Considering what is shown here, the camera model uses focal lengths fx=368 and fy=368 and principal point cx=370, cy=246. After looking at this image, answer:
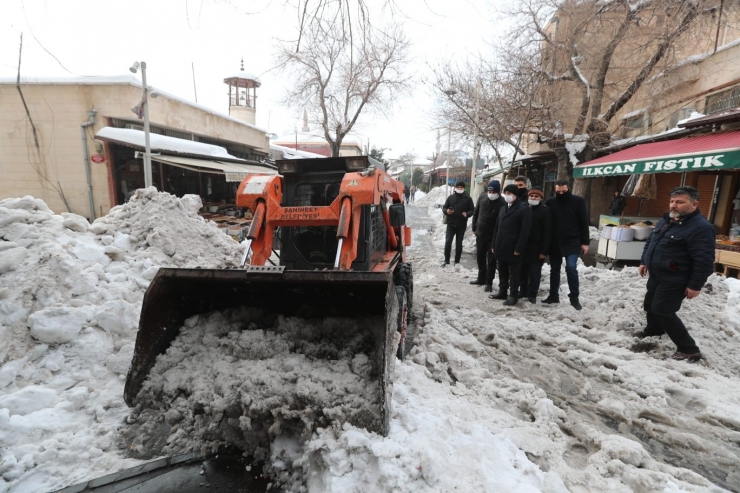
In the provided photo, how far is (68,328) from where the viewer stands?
10.2 feet

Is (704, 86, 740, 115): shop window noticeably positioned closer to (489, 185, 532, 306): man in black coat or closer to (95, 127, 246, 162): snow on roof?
(489, 185, 532, 306): man in black coat

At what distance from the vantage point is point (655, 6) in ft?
32.4

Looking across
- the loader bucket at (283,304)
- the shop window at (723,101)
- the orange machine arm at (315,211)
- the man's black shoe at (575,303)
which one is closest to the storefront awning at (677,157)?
the shop window at (723,101)

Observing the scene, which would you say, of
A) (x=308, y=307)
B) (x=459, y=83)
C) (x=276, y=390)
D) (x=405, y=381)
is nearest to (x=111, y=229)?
(x=308, y=307)

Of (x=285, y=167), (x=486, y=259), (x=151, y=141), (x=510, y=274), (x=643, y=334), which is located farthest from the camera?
(x=151, y=141)

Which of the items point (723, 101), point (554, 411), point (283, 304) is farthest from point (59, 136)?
point (723, 101)

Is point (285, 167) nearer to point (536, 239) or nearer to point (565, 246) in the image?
point (536, 239)

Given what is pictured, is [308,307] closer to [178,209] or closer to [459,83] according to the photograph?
[178,209]

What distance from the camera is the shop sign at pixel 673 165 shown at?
22.1 ft

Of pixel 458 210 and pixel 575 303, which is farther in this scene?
pixel 458 210

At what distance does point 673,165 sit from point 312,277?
351 inches

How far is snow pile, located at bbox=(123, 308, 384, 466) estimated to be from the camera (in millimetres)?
2336

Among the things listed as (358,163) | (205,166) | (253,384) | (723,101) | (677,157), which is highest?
(723,101)

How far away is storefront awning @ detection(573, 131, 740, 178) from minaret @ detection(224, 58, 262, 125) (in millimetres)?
22301
